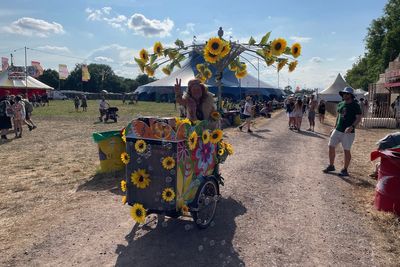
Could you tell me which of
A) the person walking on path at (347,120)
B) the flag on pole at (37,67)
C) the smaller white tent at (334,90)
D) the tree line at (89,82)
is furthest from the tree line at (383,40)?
the tree line at (89,82)

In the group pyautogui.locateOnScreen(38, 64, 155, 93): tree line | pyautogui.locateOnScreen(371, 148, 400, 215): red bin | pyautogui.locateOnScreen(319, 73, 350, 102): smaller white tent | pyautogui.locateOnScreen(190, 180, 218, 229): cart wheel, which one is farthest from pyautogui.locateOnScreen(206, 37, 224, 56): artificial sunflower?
pyautogui.locateOnScreen(38, 64, 155, 93): tree line

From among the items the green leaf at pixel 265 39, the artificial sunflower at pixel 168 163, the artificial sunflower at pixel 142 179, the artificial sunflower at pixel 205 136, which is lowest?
the artificial sunflower at pixel 142 179

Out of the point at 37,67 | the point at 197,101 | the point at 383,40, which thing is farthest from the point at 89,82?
the point at 197,101

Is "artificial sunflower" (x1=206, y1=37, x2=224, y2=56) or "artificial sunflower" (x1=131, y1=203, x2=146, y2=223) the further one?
"artificial sunflower" (x1=206, y1=37, x2=224, y2=56)

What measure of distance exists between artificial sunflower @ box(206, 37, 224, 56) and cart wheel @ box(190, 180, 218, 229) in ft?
5.57

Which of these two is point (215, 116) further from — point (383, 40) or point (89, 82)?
point (89, 82)

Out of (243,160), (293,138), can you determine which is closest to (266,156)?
(243,160)

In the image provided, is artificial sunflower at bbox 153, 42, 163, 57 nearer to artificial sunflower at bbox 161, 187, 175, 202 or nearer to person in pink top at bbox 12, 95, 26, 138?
artificial sunflower at bbox 161, 187, 175, 202

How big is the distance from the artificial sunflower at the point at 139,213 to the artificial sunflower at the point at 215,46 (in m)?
2.15

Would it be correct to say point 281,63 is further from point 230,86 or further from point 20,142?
point 230,86

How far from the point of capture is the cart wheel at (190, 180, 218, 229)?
4352 millimetres

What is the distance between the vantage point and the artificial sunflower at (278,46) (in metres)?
4.85

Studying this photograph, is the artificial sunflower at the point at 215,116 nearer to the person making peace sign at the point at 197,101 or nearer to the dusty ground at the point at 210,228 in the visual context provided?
the person making peace sign at the point at 197,101

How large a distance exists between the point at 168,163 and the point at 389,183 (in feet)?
10.6
